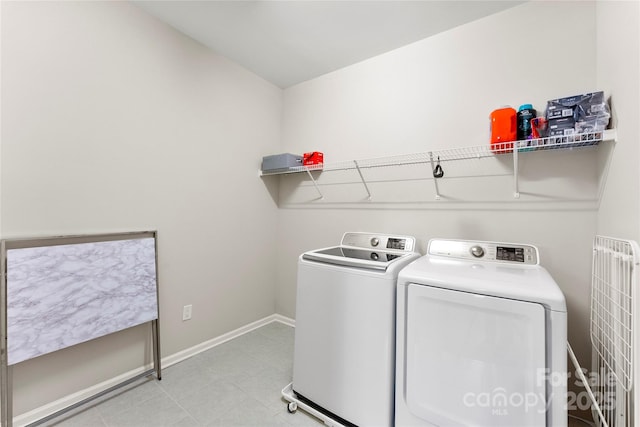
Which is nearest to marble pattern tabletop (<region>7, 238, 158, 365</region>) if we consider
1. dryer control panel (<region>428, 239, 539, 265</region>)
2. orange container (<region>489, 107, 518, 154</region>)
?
dryer control panel (<region>428, 239, 539, 265</region>)

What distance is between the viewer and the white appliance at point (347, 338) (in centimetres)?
138

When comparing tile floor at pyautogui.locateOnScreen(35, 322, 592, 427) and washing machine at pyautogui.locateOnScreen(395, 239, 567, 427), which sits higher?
washing machine at pyautogui.locateOnScreen(395, 239, 567, 427)

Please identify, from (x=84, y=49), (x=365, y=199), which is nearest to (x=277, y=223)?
(x=365, y=199)

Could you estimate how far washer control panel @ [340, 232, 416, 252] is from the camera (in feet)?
6.52

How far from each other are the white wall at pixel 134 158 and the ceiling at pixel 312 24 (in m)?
0.21

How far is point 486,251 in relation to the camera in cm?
167

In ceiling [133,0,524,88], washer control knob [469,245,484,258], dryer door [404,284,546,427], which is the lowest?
dryer door [404,284,546,427]

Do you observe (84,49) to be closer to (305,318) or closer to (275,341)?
(305,318)

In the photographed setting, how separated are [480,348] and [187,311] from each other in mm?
2125

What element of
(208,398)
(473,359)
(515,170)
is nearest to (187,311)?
(208,398)

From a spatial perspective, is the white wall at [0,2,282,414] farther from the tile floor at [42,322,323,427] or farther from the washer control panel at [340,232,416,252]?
the washer control panel at [340,232,416,252]

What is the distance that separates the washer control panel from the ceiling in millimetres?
1603

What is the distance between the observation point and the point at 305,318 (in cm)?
168

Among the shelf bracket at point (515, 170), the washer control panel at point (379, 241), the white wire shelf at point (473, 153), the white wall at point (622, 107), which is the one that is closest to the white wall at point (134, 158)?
the white wire shelf at point (473, 153)
